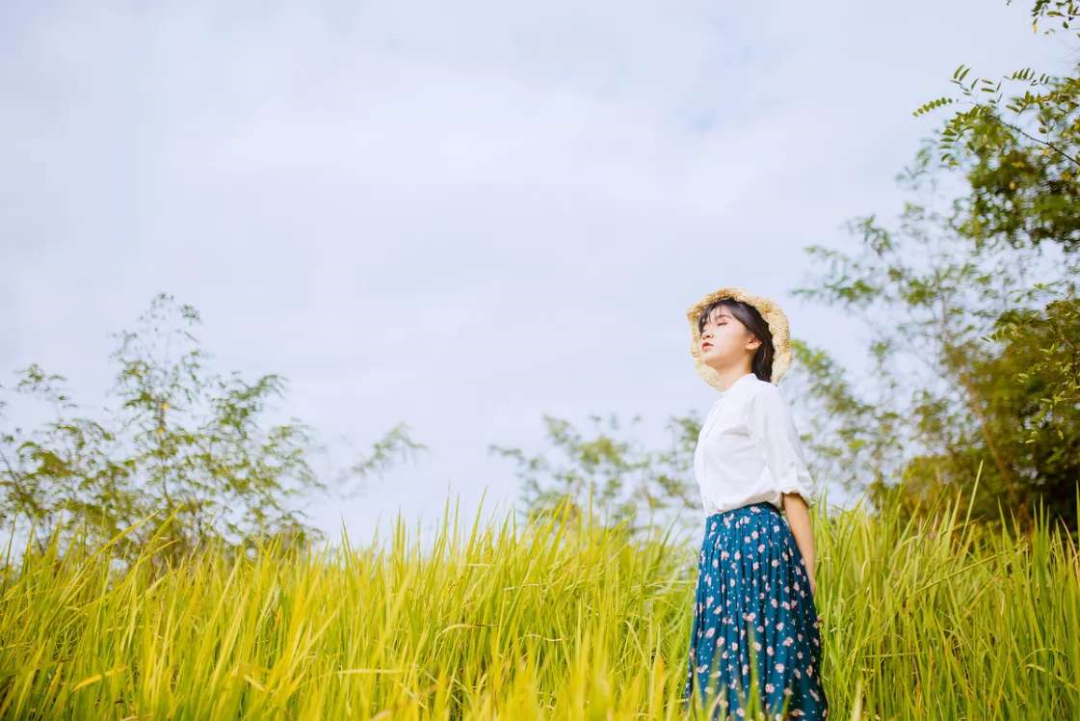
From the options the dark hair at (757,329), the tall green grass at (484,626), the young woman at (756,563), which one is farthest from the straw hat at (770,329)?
the tall green grass at (484,626)

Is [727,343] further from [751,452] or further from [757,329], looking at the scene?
[751,452]

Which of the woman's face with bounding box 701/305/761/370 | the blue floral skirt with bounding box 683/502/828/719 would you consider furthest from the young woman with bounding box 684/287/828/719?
the woman's face with bounding box 701/305/761/370

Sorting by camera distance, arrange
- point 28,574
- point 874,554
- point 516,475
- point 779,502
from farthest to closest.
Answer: point 516,475 < point 874,554 < point 28,574 < point 779,502

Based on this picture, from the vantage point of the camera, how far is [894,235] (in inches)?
320

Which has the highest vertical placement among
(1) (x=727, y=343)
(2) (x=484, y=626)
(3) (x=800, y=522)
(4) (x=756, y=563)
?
(1) (x=727, y=343)

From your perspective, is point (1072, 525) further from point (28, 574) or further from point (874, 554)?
point (28, 574)

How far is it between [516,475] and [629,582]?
704cm

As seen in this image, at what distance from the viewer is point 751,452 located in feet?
10.1

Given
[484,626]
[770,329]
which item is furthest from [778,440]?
[484,626]

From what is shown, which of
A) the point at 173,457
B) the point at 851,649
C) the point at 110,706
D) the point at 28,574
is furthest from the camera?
the point at 173,457

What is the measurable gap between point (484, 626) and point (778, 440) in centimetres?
136

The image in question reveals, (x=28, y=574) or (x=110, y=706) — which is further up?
(x=28, y=574)

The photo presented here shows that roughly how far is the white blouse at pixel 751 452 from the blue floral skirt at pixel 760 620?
2.7 inches

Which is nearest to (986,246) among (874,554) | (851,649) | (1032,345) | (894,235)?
(1032,345)
